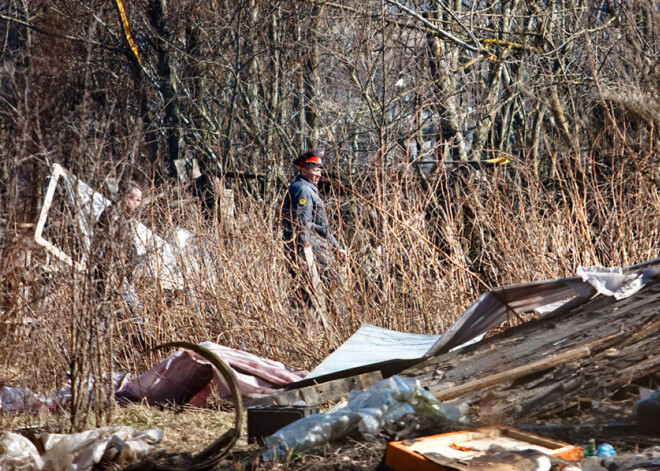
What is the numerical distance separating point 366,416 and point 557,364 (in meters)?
0.98

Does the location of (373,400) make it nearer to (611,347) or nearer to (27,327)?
(611,347)

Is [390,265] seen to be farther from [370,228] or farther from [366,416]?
[366,416]

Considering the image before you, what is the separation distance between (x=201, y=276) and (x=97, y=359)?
2.36 metres

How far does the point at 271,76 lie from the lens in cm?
1277

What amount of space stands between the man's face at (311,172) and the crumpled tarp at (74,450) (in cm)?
371

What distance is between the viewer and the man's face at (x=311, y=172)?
667 centimetres

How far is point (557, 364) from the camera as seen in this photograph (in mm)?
3564

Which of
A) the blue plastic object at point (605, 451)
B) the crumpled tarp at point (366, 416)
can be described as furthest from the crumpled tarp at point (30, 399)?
the blue plastic object at point (605, 451)

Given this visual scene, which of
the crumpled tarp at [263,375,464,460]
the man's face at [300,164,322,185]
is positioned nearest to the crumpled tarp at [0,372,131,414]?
the crumpled tarp at [263,375,464,460]

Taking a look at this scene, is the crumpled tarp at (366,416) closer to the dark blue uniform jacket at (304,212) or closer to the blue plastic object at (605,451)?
the blue plastic object at (605,451)

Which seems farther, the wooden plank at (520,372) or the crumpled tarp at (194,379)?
the crumpled tarp at (194,379)

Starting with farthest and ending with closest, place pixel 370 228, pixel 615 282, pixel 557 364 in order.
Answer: pixel 370 228, pixel 615 282, pixel 557 364

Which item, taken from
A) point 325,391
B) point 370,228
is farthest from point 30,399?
point 370,228

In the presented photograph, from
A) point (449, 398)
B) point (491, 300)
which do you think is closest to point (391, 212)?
point (491, 300)
